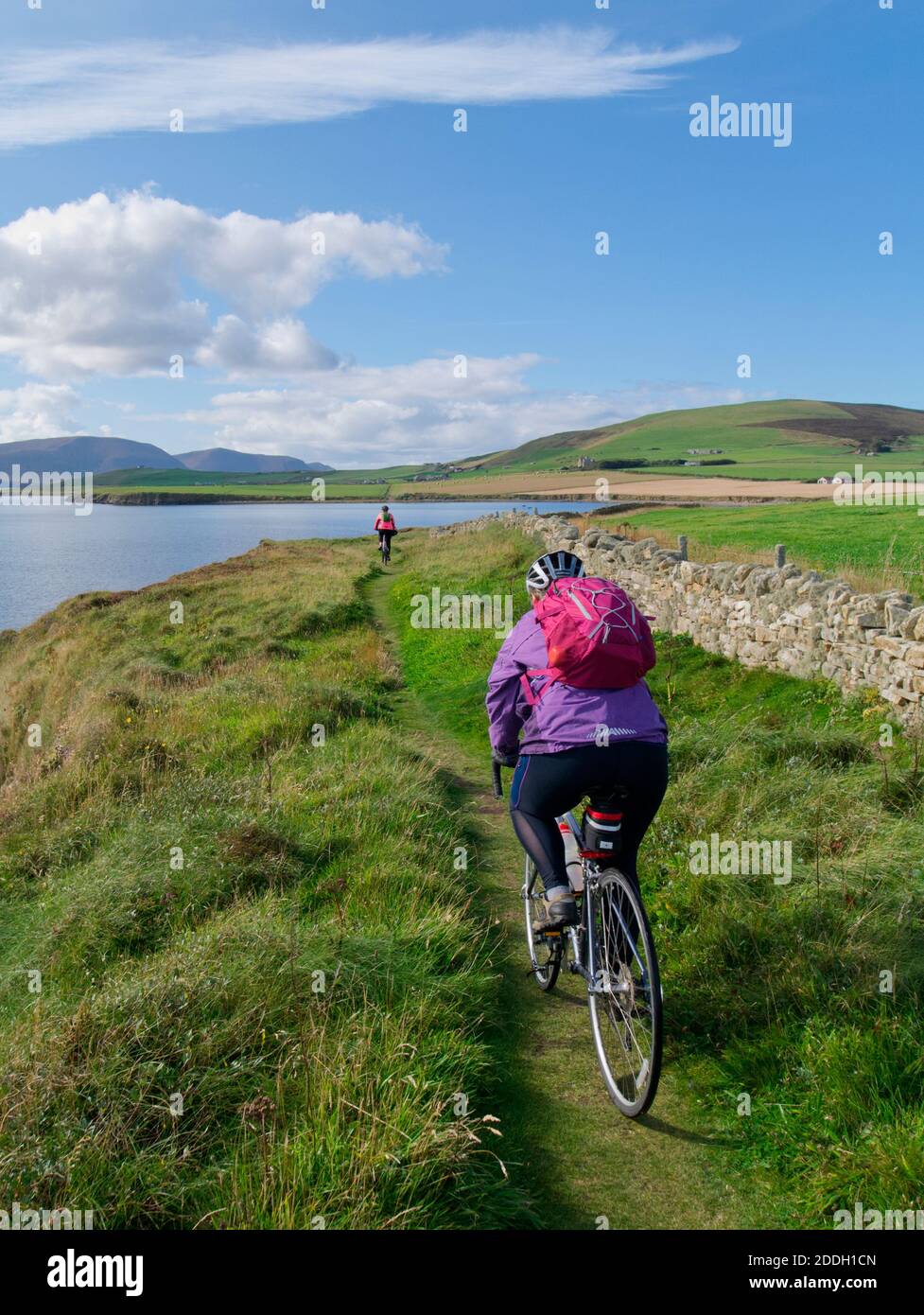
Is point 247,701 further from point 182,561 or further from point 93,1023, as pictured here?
point 182,561

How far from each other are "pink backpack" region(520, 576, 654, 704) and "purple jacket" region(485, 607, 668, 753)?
0.18 feet

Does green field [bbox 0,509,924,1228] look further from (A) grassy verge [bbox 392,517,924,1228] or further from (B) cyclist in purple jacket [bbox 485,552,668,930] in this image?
(B) cyclist in purple jacket [bbox 485,552,668,930]

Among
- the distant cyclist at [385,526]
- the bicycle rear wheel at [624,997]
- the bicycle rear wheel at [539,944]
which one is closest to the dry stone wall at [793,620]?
the bicycle rear wheel at [539,944]

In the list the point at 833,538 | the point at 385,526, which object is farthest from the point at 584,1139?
the point at 385,526

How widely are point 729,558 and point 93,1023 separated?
16072 millimetres

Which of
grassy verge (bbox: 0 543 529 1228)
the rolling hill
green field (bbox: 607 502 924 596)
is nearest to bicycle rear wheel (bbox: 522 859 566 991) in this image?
grassy verge (bbox: 0 543 529 1228)

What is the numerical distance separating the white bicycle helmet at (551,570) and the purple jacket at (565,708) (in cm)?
22

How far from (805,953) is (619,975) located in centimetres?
131

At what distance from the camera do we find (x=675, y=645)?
14.4 metres

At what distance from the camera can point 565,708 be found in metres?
4.25

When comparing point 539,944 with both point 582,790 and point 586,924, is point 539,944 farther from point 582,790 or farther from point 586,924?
point 582,790

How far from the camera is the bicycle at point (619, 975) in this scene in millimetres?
4039

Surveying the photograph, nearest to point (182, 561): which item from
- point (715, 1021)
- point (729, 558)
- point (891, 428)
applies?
point (729, 558)
